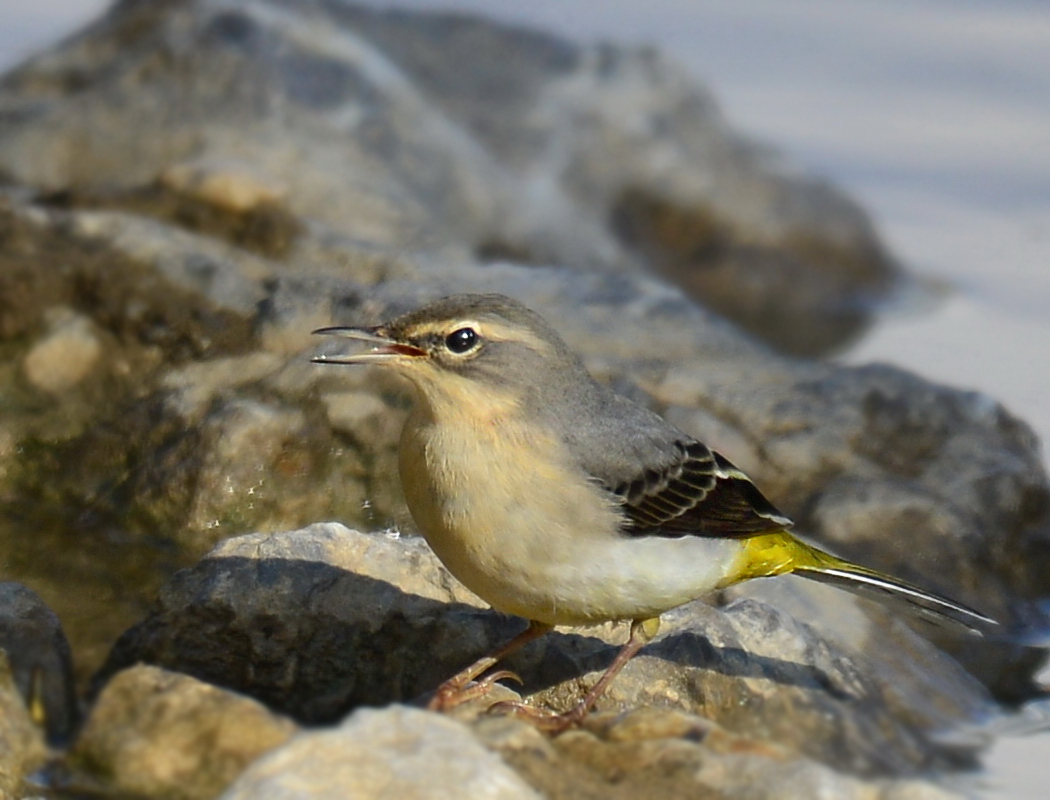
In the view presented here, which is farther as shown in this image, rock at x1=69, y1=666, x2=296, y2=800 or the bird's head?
the bird's head

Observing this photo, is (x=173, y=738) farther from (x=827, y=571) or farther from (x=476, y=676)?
(x=827, y=571)

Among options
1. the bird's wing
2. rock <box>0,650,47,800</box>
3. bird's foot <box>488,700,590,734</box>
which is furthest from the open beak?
rock <box>0,650,47,800</box>

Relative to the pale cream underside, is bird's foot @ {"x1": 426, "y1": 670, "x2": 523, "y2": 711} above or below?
below

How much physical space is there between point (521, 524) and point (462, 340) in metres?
0.82

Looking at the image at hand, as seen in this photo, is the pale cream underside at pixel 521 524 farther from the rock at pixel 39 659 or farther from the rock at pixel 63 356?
the rock at pixel 63 356

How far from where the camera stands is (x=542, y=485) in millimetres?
5574

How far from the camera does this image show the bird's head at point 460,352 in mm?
5777

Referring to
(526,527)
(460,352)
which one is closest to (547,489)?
(526,527)

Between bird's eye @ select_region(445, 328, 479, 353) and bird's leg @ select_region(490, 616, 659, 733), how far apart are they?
128 centimetres

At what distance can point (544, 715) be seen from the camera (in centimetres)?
555

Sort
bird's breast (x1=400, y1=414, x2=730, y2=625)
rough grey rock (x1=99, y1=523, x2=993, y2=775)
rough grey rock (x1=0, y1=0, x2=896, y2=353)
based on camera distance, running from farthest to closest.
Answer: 1. rough grey rock (x1=0, y1=0, x2=896, y2=353)
2. rough grey rock (x1=99, y1=523, x2=993, y2=775)
3. bird's breast (x1=400, y1=414, x2=730, y2=625)

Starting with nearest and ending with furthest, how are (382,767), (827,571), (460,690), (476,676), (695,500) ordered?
(382,767), (460,690), (476,676), (695,500), (827,571)

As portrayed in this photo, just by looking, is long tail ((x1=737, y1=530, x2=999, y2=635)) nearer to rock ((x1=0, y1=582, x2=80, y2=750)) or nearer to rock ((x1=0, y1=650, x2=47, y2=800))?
rock ((x1=0, y1=582, x2=80, y2=750))

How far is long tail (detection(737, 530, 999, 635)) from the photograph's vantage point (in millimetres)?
6371
